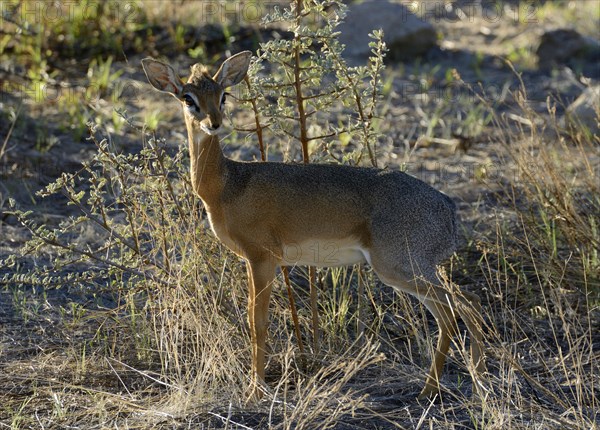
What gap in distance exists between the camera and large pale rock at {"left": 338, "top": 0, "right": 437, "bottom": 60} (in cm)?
1277

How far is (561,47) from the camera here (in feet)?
42.7

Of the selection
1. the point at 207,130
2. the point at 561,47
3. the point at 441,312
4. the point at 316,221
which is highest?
the point at 207,130

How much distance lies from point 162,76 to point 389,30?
731 centimetres

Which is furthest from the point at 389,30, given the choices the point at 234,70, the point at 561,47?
the point at 234,70

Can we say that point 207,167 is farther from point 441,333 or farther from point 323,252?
point 441,333

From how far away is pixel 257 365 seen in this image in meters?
5.92

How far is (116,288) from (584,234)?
3162 mm

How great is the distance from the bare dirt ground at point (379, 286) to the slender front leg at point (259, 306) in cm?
37

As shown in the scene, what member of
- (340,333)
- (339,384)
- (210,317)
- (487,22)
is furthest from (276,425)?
(487,22)

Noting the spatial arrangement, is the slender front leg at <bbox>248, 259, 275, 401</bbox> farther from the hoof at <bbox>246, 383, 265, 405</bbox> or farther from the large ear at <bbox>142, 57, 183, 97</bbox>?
the large ear at <bbox>142, 57, 183, 97</bbox>

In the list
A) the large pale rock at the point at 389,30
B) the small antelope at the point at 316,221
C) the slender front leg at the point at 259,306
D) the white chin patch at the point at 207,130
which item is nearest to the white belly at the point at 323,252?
the small antelope at the point at 316,221

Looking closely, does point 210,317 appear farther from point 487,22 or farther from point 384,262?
point 487,22

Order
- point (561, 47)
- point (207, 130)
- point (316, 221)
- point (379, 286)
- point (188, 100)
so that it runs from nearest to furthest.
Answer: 1. point (207, 130)
2. point (188, 100)
3. point (316, 221)
4. point (379, 286)
5. point (561, 47)

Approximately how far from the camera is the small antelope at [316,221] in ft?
19.3
